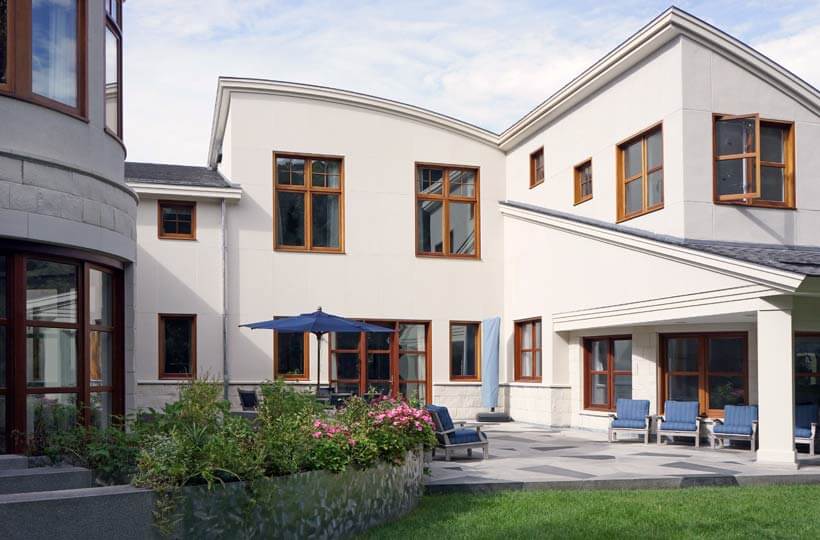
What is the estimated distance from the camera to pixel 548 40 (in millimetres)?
15547

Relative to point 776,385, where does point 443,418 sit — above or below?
below

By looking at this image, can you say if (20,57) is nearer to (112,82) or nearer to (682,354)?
(112,82)

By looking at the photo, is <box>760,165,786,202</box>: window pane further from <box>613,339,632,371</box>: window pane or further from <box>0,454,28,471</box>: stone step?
<box>0,454,28,471</box>: stone step

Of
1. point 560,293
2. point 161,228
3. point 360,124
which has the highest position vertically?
point 360,124

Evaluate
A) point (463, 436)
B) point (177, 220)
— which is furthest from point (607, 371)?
point (177, 220)

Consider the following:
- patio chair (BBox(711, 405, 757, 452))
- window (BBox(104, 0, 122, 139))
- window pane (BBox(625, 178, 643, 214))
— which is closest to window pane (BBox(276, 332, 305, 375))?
window pane (BBox(625, 178, 643, 214))

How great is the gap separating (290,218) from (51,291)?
1248 cm

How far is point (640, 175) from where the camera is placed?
57.0ft

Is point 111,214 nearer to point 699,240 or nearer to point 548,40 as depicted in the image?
point 548,40

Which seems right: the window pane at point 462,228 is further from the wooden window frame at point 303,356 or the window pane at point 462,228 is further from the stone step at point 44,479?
the stone step at point 44,479

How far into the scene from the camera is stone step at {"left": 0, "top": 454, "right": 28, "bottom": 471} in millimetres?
7754

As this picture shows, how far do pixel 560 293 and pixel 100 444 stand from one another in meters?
12.8

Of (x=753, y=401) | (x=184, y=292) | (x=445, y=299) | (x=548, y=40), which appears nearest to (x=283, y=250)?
(x=184, y=292)

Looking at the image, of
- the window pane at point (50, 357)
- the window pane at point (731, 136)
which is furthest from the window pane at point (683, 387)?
the window pane at point (50, 357)
